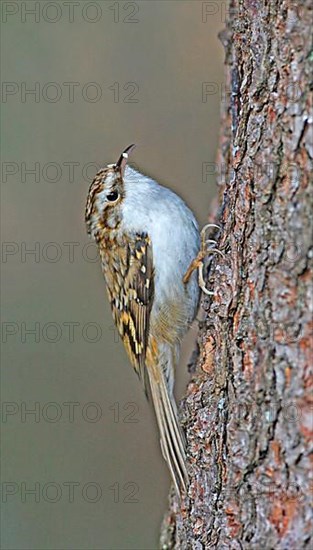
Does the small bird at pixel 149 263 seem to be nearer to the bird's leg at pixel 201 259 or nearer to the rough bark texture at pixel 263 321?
the bird's leg at pixel 201 259

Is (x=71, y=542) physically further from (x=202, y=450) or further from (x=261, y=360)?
(x=261, y=360)

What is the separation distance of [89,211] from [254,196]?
3.09ft

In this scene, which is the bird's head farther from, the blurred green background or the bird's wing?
the blurred green background

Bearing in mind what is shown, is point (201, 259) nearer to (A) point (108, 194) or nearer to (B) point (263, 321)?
(A) point (108, 194)

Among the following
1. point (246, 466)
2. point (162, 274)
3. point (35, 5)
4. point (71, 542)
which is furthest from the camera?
point (35, 5)

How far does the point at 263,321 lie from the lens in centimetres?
165

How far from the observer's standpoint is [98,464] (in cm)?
343

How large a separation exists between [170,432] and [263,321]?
2.36 ft

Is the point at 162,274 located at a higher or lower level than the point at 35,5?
lower

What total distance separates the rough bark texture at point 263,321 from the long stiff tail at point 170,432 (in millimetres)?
141

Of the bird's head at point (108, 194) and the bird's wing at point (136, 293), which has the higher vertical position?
the bird's head at point (108, 194)

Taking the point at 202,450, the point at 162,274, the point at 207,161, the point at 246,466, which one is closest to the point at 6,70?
the point at 207,161

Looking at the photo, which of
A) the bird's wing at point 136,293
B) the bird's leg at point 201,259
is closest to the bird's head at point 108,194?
the bird's wing at point 136,293

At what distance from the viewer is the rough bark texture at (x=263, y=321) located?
5.06 ft
